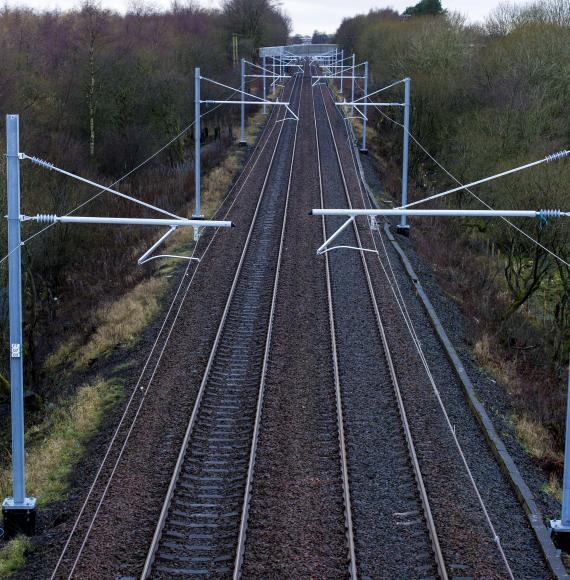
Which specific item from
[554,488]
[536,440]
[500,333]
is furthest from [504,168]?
[554,488]

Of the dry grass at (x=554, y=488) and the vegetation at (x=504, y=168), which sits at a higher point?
the vegetation at (x=504, y=168)

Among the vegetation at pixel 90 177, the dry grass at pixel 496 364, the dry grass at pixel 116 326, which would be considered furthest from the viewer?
the dry grass at pixel 116 326

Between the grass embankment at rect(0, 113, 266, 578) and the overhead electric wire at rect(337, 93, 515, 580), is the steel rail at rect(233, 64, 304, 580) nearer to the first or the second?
the grass embankment at rect(0, 113, 266, 578)

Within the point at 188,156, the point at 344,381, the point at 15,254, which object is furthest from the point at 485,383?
the point at 188,156

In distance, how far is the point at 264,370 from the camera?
628 inches

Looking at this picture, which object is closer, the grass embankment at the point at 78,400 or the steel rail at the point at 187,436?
the steel rail at the point at 187,436

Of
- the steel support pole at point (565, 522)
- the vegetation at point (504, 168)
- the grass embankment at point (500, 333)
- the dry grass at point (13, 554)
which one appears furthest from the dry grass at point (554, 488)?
the dry grass at point (13, 554)

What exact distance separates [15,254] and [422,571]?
654 centimetres

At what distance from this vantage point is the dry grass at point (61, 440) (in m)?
12.5

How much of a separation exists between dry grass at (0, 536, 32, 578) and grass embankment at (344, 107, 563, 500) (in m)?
7.47

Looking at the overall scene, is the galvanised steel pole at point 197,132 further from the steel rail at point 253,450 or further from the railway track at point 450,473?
the railway track at point 450,473

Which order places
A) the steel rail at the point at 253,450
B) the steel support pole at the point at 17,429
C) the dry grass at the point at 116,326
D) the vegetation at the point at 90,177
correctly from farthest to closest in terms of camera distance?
the dry grass at the point at 116,326 < the vegetation at the point at 90,177 < the steel support pole at the point at 17,429 < the steel rail at the point at 253,450

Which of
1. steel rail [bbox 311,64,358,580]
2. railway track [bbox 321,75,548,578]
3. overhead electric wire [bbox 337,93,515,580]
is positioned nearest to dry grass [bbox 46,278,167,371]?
steel rail [bbox 311,64,358,580]

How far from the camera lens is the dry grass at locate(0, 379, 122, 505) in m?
12.5
